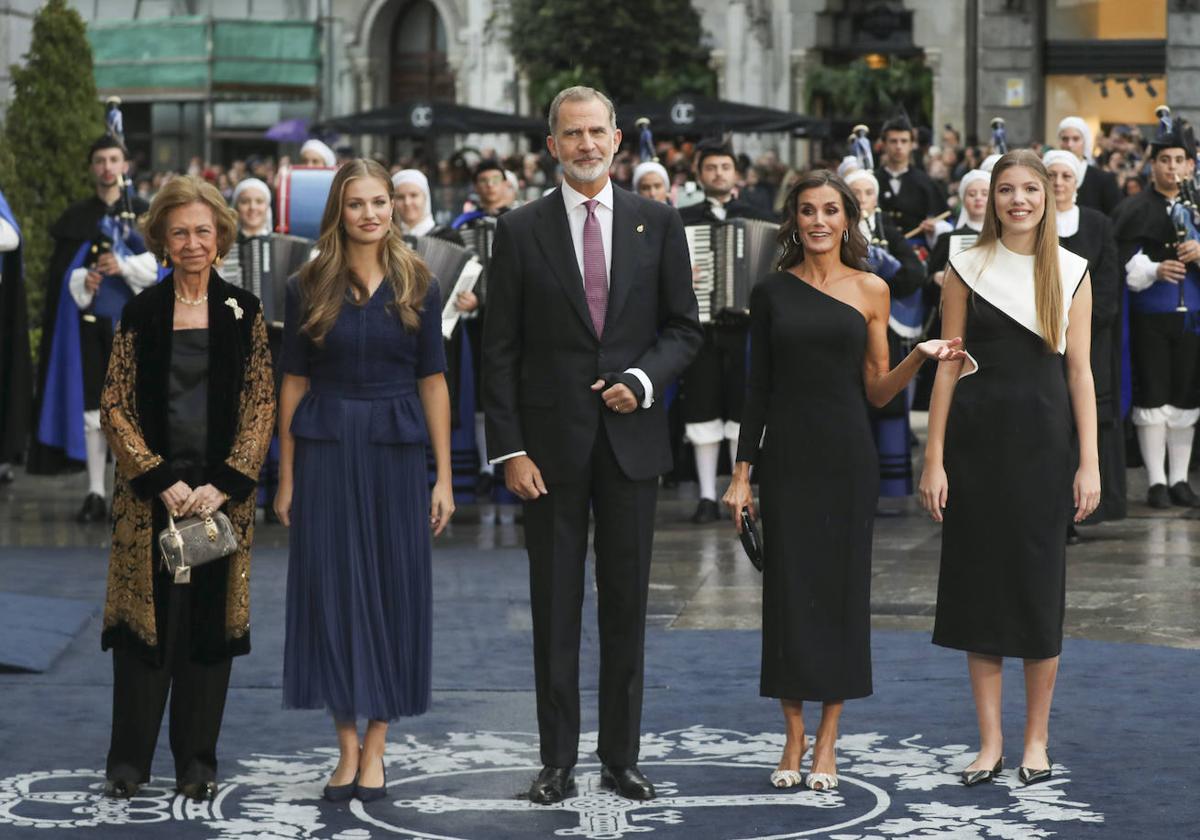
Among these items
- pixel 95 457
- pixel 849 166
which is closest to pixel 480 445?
pixel 95 457

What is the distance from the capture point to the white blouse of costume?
7.12 meters

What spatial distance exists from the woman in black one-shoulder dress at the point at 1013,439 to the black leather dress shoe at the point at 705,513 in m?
5.92

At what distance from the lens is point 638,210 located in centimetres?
703

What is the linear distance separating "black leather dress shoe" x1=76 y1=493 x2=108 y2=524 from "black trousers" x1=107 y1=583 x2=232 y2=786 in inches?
246

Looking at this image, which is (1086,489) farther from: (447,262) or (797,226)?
(447,262)

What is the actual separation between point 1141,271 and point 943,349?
21.7 feet

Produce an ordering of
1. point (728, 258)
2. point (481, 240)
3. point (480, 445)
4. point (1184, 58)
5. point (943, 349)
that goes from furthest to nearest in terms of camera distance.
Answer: point (1184, 58) < point (480, 445) < point (481, 240) < point (728, 258) < point (943, 349)

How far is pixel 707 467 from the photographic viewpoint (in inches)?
522

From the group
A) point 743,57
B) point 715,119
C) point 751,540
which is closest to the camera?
point 751,540

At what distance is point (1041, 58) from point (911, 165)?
55.0ft

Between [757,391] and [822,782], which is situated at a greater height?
[757,391]

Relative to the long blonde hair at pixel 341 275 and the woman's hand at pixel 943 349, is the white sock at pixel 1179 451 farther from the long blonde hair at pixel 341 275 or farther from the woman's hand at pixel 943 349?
the long blonde hair at pixel 341 275

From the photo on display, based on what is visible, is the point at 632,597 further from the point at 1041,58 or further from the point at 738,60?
the point at 738,60

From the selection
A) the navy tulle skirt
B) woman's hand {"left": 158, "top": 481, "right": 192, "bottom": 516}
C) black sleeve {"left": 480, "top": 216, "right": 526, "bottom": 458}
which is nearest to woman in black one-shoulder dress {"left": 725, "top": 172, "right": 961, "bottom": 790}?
black sleeve {"left": 480, "top": 216, "right": 526, "bottom": 458}
